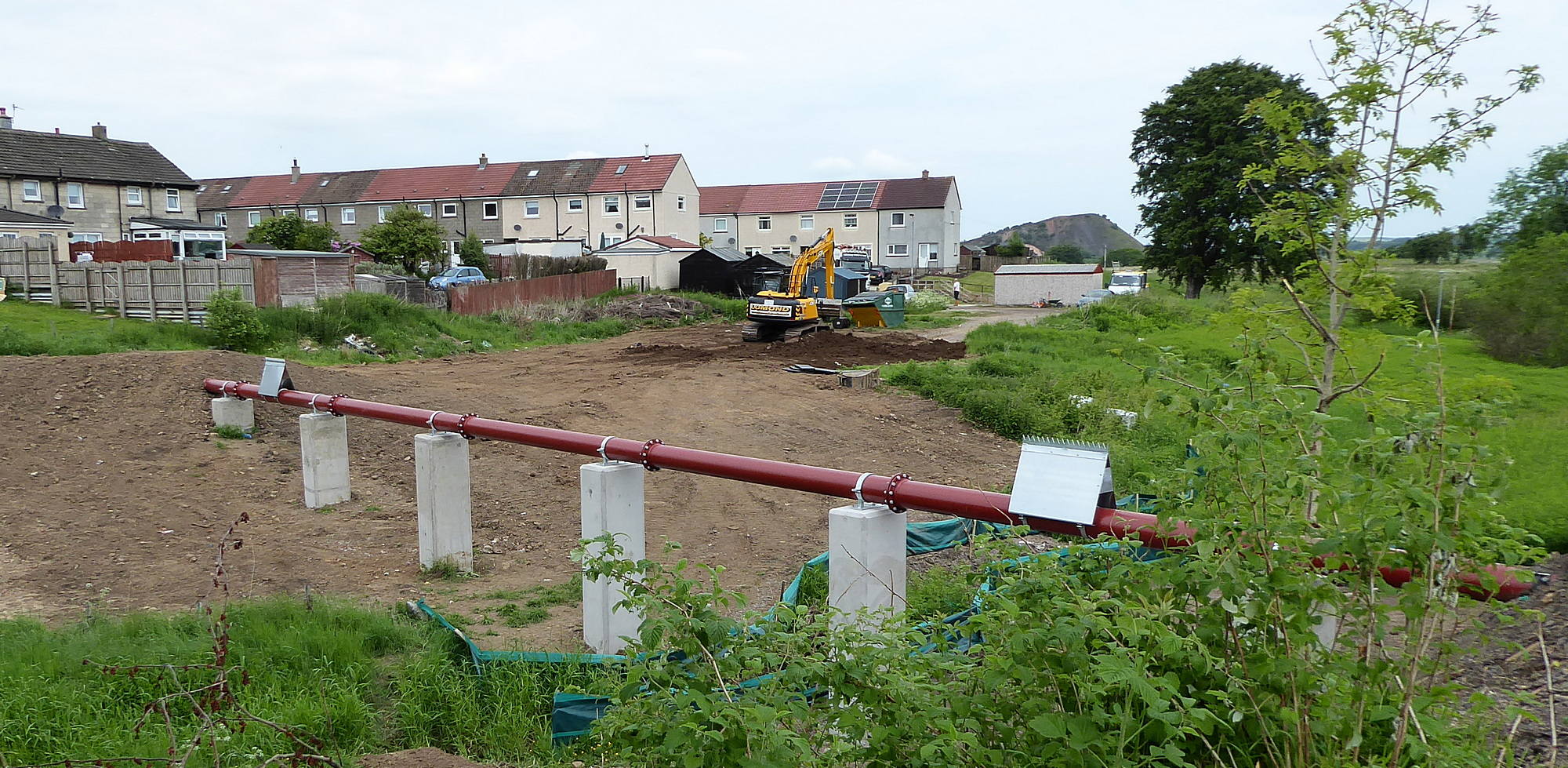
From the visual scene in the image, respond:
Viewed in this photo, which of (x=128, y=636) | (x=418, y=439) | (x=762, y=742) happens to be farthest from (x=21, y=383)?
(x=762, y=742)

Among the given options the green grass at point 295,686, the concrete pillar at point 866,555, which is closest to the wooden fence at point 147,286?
the green grass at point 295,686

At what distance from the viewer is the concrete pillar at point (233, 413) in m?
10.5

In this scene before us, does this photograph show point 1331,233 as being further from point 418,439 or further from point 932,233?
point 932,233

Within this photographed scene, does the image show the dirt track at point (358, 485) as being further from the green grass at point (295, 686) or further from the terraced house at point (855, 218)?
the terraced house at point (855, 218)

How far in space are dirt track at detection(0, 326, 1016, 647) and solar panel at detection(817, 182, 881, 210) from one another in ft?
170

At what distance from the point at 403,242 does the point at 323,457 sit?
35508 millimetres

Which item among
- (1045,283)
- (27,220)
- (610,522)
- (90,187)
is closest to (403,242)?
(27,220)

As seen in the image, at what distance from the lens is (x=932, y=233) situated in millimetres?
65938

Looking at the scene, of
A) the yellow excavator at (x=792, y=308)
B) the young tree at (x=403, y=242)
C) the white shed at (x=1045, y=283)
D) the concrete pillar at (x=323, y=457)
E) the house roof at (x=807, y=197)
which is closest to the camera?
the concrete pillar at (x=323, y=457)

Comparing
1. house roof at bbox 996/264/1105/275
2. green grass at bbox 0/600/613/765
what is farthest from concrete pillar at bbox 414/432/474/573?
house roof at bbox 996/264/1105/275

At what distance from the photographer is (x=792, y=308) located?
28125 mm

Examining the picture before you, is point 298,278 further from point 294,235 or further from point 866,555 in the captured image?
point 866,555

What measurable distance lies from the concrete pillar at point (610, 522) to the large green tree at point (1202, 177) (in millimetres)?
41069

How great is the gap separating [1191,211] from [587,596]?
150 ft
